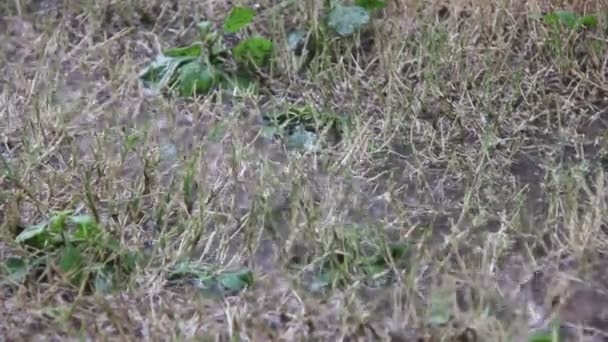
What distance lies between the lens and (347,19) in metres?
3.03

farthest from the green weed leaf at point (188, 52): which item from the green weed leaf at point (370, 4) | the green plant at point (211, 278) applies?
the green plant at point (211, 278)

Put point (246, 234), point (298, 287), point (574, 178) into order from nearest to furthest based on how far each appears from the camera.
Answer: point (298, 287), point (246, 234), point (574, 178)

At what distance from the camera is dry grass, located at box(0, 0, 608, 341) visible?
2031mm

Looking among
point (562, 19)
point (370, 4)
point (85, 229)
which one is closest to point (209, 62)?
point (370, 4)

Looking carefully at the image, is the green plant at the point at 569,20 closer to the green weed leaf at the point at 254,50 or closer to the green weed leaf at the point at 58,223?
the green weed leaf at the point at 254,50

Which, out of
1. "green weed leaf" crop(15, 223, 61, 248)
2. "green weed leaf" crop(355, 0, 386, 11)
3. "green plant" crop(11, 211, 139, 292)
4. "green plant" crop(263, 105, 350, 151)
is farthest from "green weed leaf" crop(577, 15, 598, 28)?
"green weed leaf" crop(15, 223, 61, 248)

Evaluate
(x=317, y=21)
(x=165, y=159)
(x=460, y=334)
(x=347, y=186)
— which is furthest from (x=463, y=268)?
(x=317, y=21)

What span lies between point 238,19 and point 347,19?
31 centimetres

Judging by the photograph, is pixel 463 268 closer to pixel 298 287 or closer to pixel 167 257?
pixel 298 287

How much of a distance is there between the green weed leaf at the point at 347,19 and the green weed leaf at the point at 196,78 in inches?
14.7

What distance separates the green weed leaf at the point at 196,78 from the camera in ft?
9.32

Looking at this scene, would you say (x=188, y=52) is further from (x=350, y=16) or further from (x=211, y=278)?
(x=211, y=278)

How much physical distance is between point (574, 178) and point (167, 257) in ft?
3.00

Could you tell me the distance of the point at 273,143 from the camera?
2650mm
